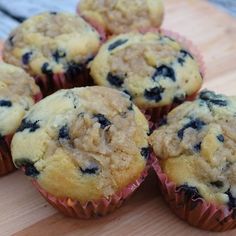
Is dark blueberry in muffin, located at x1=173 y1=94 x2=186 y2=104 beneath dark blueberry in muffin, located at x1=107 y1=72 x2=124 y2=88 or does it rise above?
beneath

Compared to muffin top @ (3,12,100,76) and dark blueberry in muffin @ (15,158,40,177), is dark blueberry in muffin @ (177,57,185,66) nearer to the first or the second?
muffin top @ (3,12,100,76)

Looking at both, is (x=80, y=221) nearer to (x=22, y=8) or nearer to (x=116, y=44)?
(x=116, y=44)

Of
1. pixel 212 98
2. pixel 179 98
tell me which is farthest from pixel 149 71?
pixel 212 98

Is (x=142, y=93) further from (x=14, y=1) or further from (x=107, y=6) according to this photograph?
(x=14, y=1)

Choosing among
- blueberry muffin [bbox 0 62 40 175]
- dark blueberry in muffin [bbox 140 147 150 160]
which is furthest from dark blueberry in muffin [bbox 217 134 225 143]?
blueberry muffin [bbox 0 62 40 175]

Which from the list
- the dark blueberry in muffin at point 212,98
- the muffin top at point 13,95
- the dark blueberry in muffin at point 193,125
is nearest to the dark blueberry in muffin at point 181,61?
the dark blueberry in muffin at point 212,98

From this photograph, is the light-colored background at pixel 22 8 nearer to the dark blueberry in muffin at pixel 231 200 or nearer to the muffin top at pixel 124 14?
the muffin top at pixel 124 14
